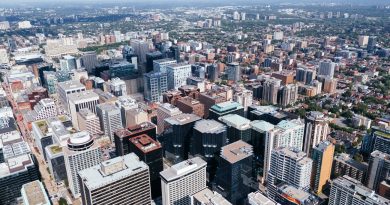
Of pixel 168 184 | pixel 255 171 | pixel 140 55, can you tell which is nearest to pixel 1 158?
pixel 168 184

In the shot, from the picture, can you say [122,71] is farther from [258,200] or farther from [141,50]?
[258,200]

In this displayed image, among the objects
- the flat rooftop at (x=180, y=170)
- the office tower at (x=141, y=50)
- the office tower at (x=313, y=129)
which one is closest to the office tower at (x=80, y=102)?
the flat rooftop at (x=180, y=170)

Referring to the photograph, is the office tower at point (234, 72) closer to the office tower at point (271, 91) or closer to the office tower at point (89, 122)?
the office tower at point (271, 91)

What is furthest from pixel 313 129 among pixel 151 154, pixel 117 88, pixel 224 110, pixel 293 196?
pixel 117 88

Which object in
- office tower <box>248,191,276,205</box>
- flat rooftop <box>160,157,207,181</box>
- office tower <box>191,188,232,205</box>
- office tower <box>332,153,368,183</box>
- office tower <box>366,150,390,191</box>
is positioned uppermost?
flat rooftop <box>160,157,207,181</box>

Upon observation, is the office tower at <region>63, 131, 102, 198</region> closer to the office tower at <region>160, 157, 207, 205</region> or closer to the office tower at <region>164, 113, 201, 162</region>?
the office tower at <region>160, 157, 207, 205</region>

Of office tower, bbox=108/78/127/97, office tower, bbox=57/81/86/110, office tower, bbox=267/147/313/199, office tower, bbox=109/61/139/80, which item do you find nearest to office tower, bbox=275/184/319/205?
office tower, bbox=267/147/313/199
